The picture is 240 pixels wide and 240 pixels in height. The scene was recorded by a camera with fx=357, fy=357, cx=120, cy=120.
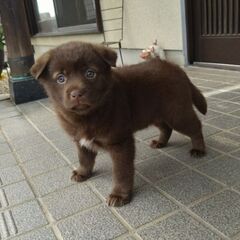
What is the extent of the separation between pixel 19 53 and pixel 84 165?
3.10 metres

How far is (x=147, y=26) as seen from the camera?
6105 millimetres

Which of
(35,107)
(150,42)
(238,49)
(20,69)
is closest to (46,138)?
(35,107)

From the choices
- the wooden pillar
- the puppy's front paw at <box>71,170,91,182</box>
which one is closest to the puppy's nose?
the puppy's front paw at <box>71,170,91,182</box>

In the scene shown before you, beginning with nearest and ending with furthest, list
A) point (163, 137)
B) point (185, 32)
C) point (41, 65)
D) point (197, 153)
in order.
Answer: point (41, 65), point (197, 153), point (163, 137), point (185, 32)

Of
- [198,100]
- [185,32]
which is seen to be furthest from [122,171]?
[185,32]

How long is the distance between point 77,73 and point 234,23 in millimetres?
3537

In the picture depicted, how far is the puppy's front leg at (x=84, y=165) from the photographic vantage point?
7.93 feet

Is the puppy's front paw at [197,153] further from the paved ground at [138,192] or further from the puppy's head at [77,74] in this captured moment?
the puppy's head at [77,74]

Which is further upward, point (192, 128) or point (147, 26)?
point (147, 26)

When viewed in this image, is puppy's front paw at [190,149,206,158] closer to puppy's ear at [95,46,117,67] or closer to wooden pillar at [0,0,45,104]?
puppy's ear at [95,46,117,67]

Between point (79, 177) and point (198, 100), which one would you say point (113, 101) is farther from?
point (198, 100)

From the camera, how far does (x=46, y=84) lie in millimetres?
1986

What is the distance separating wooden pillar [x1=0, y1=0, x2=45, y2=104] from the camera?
4898mm

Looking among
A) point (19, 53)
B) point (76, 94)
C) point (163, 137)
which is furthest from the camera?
point (19, 53)
